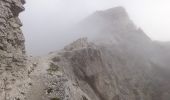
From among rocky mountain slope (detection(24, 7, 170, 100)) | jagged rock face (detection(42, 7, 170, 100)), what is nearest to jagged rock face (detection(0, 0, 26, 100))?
rocky mountain slope (detection(24, 7, 170, 100))

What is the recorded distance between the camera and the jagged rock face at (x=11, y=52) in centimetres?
4891

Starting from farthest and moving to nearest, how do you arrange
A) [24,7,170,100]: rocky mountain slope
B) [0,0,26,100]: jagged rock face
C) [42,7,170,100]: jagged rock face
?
[42,7,170,100]: jagged rock face < [24,7,170,100]: rocky mountain slope < [0,0,26,100]: jagged rock face

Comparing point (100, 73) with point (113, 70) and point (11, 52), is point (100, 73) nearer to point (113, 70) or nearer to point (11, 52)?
point (113, 70)

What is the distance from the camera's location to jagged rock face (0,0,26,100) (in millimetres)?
48912

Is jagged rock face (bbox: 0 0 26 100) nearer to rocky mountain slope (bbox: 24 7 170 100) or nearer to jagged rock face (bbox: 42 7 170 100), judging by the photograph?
rocky mountain slope (bbox: 24 7 170 100)

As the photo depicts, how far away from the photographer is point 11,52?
5412cm

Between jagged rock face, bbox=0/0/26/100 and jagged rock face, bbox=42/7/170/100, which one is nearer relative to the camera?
jagged rock face, bbox=0/0/26/100

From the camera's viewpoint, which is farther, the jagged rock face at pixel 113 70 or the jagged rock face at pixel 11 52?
the jagged rock face at pixel 113 70

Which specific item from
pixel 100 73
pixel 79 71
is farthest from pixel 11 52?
pixel 100 73

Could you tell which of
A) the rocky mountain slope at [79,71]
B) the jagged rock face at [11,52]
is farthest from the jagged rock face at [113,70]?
the jagged rock face at [11,52]

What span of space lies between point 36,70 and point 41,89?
7712mm

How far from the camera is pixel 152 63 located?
19112 cm

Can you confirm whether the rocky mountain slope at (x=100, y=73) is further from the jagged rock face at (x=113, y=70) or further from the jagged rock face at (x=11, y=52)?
the jagged rock face at (x=11, y=52)

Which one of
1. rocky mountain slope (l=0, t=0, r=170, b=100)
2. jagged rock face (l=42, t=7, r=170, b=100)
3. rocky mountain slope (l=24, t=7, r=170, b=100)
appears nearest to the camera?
rocky mountain slope (l=0, t=0, r=170, b=100)
